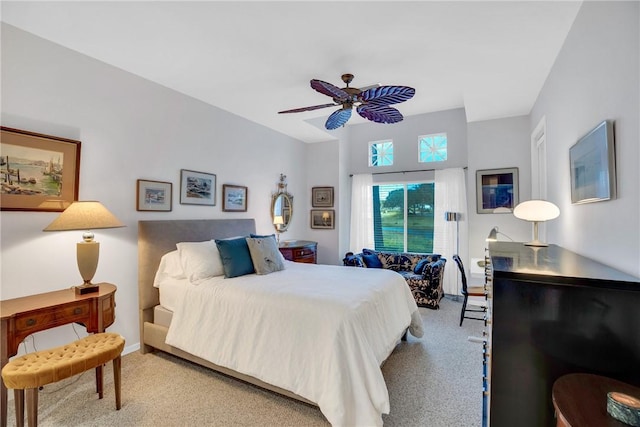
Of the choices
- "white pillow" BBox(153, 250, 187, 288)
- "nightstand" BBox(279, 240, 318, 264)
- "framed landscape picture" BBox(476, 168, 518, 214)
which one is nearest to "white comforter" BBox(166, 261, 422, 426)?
"white pillow" BBox(153, 250, 187, 288)

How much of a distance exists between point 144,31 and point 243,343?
2635 mm

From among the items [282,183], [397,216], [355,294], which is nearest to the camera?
[355,294]

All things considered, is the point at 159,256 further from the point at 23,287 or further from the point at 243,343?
the point at 243,343

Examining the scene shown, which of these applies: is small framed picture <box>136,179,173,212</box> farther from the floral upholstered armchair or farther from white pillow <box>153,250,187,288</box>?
the floral upholstered armchair

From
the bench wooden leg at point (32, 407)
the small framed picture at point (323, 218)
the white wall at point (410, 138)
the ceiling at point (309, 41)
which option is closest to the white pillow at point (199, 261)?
the bench wooden leg at point (32, 407)

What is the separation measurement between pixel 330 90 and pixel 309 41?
43 cm

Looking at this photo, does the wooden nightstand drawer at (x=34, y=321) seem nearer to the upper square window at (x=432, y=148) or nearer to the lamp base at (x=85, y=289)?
the lamp base at (x=85, y=289)

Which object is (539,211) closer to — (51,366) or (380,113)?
(380,113)

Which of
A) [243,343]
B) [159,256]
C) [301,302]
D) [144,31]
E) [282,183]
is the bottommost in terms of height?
[243,343]

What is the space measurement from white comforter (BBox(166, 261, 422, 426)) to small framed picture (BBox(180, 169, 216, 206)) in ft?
4.23

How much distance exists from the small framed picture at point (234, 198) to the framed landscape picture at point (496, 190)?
3.59 meters

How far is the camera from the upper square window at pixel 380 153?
20.0ft

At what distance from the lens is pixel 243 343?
2344mm

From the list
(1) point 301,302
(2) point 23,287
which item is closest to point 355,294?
(1) point 301,302
